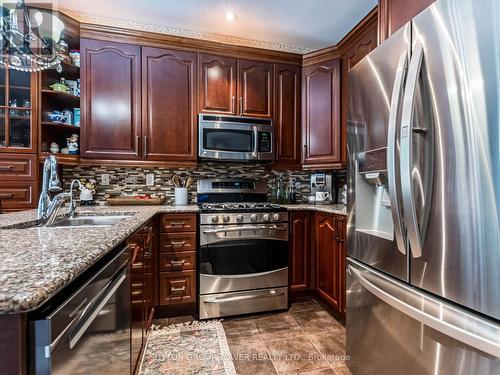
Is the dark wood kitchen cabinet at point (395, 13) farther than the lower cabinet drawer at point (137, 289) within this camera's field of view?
No

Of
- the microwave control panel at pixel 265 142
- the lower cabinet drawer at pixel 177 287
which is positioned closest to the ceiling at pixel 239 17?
the microwave control panel at pixel 265 142

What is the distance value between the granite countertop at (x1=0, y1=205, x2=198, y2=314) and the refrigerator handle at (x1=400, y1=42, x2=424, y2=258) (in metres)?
1.04

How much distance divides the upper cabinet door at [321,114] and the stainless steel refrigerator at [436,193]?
47.9 inches

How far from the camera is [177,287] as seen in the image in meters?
2.15

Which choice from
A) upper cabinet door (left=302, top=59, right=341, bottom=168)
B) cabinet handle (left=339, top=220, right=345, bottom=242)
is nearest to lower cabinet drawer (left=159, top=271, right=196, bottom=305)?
cabinet handle (left=339, top=220, right=345, bottom=242)

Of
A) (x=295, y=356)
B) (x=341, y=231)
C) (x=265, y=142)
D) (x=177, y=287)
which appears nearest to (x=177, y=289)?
(x=177, y=287)

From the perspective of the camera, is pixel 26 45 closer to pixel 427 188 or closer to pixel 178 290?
pixel 178 290

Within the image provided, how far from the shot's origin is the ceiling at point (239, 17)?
7.09 ft

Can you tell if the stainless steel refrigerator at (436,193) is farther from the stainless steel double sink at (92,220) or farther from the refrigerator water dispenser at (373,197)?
the stainless steel double sink at (92,220)

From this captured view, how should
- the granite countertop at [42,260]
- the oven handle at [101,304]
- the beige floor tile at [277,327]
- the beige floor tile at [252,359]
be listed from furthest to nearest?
the beige floor tile at [277,327], the beige floor tile at [252,359], the oven handle at [101,304], the granite countertop at [42,260]

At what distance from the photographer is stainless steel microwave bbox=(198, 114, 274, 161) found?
2.45m

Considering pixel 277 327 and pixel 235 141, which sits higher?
pixel 235 141

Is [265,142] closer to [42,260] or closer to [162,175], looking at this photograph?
[162,175]

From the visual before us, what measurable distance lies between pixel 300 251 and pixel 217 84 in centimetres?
174
